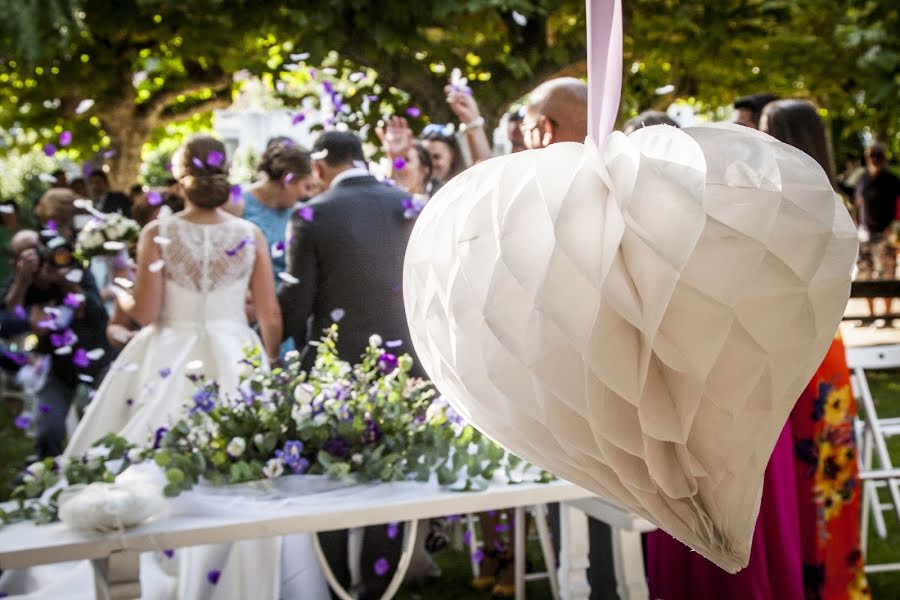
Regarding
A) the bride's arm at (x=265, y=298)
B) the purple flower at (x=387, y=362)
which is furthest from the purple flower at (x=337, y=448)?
the bride's arm at (x=265, y=298)

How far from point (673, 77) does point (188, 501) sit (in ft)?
31.6

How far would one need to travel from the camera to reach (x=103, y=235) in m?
5.11

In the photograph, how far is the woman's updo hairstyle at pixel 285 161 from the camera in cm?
536

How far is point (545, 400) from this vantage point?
1.65 ft

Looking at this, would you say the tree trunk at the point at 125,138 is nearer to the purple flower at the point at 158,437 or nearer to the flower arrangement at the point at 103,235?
the flower arrangement at the point at 103,235

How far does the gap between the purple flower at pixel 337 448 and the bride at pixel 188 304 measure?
1364 mm

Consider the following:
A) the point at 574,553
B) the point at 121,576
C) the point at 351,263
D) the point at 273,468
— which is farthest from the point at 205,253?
the point at 121,576

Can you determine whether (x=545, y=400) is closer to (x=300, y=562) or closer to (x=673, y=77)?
(x=300, y=562)

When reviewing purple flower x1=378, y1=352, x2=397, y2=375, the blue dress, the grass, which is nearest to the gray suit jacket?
purple flower x1=378, y1=352, x2=397, y2=375

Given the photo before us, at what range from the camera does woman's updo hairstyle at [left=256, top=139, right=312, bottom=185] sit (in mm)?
5355

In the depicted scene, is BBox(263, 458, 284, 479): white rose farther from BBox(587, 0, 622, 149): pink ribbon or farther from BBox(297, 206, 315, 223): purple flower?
BBox(587, 0, 622, 149): pink ribbon

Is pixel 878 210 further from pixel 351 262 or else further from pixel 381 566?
pixel 381 566

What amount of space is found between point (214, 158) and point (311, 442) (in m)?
1.63

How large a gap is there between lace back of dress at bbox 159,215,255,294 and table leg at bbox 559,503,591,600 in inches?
74.7
